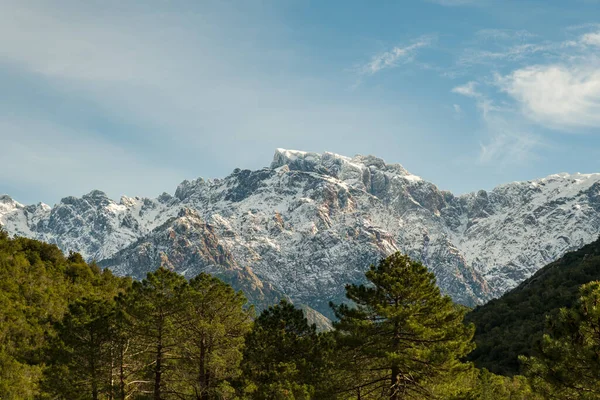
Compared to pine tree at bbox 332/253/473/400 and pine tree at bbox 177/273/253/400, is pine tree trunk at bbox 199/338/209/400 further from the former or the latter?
pine tree at bbox 332/253/473/400

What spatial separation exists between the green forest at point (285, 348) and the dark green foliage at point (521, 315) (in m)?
43.2

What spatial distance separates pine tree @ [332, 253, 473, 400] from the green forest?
0.08 m

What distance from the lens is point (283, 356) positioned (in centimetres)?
4584

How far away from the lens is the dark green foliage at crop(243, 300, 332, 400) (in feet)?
134

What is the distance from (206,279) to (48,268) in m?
77.9

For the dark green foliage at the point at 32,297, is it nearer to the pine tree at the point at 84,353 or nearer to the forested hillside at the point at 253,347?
the forested hillside at the point at 253,347

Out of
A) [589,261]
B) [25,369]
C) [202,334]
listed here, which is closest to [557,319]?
[202,334]

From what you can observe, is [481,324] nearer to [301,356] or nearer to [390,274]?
[301,356]

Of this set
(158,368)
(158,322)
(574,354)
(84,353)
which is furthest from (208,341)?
(574,354)

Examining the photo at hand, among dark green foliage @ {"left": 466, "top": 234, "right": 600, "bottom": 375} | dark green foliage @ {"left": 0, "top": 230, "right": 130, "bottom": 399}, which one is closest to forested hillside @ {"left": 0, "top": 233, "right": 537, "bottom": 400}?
dark green foliage @ {"left": 0, "top": 230, "right": 130, "bottom": 399}

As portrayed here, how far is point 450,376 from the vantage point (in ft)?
103

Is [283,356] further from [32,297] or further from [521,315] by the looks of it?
[521,315]

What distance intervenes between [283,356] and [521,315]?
107016 millimetres

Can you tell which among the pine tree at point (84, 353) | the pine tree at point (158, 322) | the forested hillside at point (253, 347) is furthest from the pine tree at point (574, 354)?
the pine tree at point (84, 353)
